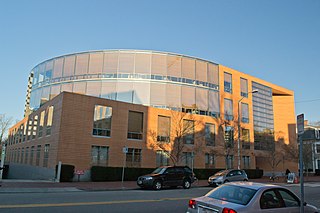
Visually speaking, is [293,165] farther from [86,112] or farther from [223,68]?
[86,112]

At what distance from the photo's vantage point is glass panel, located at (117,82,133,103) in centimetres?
3753

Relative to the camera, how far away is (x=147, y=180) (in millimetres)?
18484

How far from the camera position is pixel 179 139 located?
1249 inches

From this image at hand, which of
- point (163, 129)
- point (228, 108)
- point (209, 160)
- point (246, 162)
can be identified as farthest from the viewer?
point (228, 108)

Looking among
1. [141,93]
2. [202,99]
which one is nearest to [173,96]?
[141,93]

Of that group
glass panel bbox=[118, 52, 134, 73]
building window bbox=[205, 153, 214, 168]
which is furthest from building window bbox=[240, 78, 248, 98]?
glass panel bbox=[118, 52, 134, 73]

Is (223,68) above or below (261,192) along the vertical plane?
above

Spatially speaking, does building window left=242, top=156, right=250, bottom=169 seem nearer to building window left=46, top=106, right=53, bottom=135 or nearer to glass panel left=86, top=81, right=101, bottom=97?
glass panel left=86, top=81, right=101, bottom=97

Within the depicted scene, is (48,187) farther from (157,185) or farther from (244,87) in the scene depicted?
(244,87)

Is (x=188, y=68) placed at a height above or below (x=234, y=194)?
above

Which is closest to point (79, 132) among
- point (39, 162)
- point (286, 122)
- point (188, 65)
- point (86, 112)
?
point (86, 112)

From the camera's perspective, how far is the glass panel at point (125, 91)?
37531mm

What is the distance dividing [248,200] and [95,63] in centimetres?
3647

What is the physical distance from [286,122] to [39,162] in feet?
148
